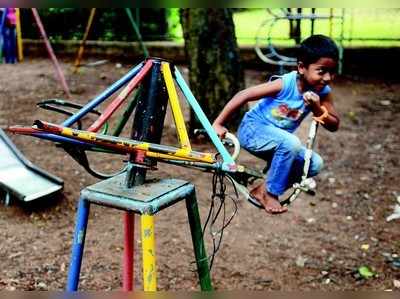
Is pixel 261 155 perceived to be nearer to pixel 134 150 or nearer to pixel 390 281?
pixel 134 150

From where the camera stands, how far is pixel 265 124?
9.68 feet

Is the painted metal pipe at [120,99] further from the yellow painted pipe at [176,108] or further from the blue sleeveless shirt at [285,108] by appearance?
the blue sleeveless shirt at [285,108]

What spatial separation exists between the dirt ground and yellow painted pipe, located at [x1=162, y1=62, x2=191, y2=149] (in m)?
1.88

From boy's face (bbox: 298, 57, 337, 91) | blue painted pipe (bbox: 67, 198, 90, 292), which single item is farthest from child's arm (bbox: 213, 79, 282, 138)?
blue painted pipe (bbox: 67, 198, 90, 292)

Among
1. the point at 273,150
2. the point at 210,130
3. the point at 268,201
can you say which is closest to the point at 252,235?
the point at 268,201

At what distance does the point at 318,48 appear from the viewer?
8.43ft

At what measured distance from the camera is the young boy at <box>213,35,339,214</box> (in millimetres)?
2633

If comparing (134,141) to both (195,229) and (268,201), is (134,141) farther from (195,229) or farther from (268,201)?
(268,201)

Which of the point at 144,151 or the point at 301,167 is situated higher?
the point at 144,151

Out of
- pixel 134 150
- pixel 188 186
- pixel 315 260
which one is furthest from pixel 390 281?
pixel 134 150

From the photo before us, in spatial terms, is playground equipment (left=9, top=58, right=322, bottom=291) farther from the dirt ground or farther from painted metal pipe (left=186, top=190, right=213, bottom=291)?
the dirt ground

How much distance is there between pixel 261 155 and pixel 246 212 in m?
2.07

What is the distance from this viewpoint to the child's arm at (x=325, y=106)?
264 cm

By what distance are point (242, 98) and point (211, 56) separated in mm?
3446
